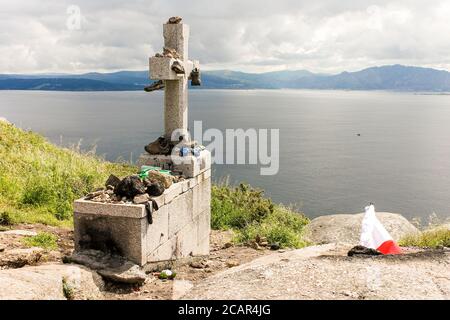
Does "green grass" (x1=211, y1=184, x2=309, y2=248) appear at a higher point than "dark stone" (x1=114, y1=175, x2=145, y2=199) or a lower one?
lower

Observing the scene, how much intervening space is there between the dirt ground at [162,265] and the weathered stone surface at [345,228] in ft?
15.2

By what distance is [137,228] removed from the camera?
25.6ft

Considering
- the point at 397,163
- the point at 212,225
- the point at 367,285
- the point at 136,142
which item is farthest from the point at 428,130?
the point at 367,285

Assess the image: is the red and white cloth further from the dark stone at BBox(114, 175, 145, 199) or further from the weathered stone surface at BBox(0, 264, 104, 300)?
the weathered stone surface at BBox(0, 264, 104, 300)

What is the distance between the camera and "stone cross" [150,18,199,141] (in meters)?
10.1

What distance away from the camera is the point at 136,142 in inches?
2645

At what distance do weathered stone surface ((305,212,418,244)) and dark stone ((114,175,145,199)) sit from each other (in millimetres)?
8604

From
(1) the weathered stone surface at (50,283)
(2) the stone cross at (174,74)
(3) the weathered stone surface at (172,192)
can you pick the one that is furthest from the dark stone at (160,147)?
(1) the weathered stone surface at (50,283)

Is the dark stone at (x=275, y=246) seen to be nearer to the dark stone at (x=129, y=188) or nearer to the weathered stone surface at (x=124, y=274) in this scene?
the dark stone at (x=129, y=188)

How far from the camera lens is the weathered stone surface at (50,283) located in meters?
6.01

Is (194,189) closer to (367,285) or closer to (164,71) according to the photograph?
(164,71)

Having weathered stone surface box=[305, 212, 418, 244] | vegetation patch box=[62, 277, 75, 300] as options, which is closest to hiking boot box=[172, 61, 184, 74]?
vegetation patch box=[62, 277, 75, 300]

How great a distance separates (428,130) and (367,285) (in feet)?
354
